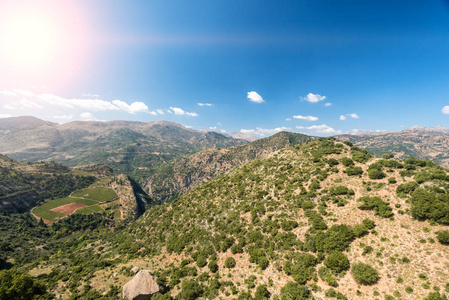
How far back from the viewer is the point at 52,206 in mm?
129375

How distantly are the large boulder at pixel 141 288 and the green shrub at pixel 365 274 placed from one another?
3485cm

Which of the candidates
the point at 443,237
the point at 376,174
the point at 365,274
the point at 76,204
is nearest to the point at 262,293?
the point at 365,274

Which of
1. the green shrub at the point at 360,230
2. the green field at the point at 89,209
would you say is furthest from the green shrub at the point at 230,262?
the green field at the point at 89,209

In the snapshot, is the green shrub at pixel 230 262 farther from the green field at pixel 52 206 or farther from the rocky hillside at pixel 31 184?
the rocky hillside at pixel 31 184

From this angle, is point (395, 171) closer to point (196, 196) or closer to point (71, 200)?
point (196, 196)

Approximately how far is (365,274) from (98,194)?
208 metres

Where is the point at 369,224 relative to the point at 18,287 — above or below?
above

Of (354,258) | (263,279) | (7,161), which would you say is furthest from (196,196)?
(7,161)

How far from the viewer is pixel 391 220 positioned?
27.2 metres

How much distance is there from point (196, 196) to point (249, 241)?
34.3 meters

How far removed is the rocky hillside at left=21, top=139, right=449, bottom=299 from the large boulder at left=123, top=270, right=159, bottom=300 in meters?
2.05

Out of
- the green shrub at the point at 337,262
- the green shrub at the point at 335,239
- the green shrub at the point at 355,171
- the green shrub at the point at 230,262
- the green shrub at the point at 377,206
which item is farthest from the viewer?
the green shrub at the point at 355,171

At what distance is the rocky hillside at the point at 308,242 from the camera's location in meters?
22.0

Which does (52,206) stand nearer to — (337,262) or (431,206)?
(337,262)
